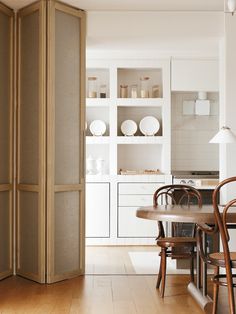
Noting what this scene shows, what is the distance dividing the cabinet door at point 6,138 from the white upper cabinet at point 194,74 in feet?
9.41

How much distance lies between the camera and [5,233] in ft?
17.4

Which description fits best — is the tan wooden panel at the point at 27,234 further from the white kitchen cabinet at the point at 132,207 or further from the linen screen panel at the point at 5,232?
the white kitchen cabinet at the point at 132,207

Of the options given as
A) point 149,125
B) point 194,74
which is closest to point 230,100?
point 194,74

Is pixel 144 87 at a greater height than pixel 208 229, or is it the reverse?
pixel 144 87

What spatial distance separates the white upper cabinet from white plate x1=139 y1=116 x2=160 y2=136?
52cm

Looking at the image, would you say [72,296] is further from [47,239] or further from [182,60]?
[182,60]

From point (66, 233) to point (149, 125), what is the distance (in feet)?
9.67

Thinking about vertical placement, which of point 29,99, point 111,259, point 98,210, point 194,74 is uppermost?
point 194,74

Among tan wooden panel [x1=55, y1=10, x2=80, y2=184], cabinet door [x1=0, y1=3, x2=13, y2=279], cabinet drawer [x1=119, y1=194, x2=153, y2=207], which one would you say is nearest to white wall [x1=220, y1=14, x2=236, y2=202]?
tan wooden panel [x1=55, y1=10, x2=80, y2=184]

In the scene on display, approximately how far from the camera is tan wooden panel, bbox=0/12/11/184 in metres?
5.23

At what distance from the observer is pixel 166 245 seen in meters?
4.69

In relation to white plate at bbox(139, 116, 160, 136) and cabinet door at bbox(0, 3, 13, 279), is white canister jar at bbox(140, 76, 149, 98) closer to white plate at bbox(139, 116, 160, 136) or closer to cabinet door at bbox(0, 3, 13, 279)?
white plate at bbox(139, 116, 160, 136)

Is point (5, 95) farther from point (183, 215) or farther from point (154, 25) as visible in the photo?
point (183, 215)

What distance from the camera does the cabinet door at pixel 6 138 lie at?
5.23 m
